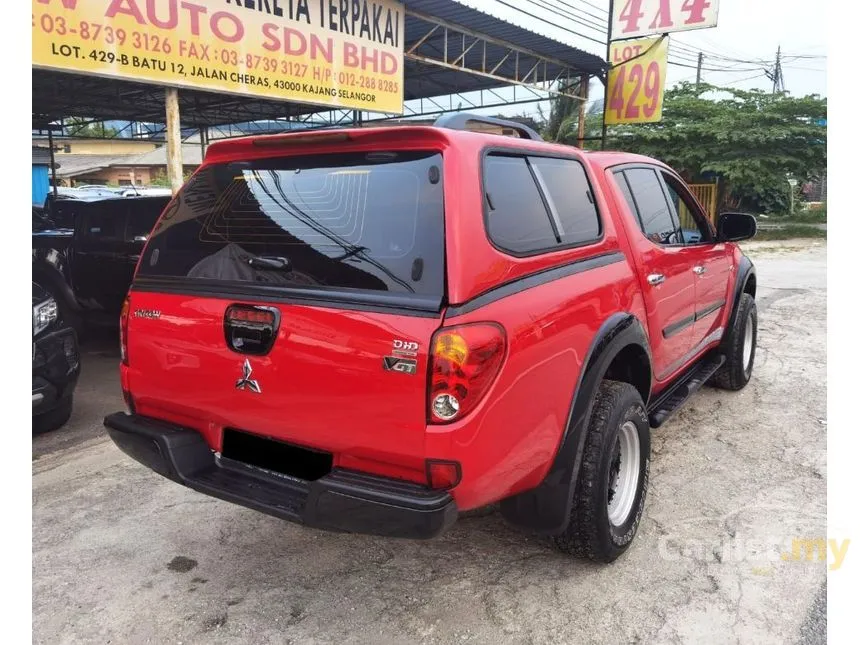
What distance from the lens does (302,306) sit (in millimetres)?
2330

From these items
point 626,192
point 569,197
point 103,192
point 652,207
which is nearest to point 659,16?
point 652,207

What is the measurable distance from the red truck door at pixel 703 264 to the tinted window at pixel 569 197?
1.22 meters

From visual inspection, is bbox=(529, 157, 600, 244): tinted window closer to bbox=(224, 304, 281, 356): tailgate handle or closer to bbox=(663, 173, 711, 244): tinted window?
bbox=(224, 304, 281, 356): tailgate handle

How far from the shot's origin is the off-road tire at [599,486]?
106 inches

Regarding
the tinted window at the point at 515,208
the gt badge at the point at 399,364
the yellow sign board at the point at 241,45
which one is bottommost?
A: the gt badge at the point at 399,364

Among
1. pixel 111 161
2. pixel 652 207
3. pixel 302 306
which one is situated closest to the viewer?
pixel 302 306

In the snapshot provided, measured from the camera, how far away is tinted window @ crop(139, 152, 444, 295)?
226 centimetres

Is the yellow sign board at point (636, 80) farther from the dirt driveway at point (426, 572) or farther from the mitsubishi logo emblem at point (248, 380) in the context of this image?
the mitsubishi logo emblem at point (248, 380)

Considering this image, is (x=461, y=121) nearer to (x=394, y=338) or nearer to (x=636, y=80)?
(x=394, y=338)

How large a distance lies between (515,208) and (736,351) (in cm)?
329

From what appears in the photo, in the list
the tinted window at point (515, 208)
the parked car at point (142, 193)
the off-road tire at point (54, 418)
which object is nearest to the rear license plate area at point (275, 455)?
the tinted window at point (515, 208)

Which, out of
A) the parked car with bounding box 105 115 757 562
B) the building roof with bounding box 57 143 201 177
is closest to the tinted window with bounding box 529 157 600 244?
the parked car with bounding box 105 115 757 562

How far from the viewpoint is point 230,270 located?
8.58ft

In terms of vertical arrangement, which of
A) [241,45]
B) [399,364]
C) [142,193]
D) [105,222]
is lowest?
[399,364]
